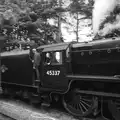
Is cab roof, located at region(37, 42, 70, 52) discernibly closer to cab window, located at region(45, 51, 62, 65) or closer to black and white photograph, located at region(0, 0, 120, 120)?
black and white photograph, located at region(0, 0, 120, 120)

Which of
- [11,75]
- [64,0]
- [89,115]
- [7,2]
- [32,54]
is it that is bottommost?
[89,115]

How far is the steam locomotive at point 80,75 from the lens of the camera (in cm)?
540

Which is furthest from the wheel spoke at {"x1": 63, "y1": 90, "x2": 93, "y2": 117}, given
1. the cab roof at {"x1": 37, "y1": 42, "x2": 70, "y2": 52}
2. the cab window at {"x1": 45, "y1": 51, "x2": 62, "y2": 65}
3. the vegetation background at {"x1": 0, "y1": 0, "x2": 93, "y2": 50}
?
the vegetation background at {"x1": 0, "y1": 0, "x2": 93, "y2": 50}

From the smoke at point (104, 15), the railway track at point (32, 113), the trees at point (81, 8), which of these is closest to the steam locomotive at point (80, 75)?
the railway track at point (32, 113)

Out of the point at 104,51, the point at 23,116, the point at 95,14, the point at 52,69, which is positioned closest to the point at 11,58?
the point at 52,69

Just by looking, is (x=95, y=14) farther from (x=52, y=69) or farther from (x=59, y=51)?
(x=52, y=69)

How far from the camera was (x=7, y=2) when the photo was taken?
1020cm

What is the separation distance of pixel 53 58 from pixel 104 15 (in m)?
2.60

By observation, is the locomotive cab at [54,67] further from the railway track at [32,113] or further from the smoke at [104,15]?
the smoke at [104,15]

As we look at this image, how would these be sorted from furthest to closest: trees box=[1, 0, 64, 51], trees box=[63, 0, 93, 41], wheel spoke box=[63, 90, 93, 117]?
trees box=[63, 0, 93, 41] → trees box=[1, 0, 64, 51] → wheel spoke box=[63, 90, 93, 117]

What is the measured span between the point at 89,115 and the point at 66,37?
1225 cm

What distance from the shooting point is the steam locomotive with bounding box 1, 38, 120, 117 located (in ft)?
17.7

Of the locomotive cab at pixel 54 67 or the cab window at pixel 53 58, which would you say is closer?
the locomotive cab at pixel 54 67

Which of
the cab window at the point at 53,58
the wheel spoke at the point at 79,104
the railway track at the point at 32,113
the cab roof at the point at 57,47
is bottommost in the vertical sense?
the railway track at the point at 32,113
